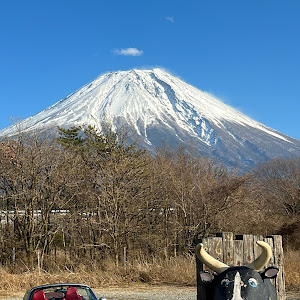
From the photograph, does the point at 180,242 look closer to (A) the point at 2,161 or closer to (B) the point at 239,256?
(A) the point at 2,161

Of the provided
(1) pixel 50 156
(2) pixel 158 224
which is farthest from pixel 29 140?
(2) pixel 158 224

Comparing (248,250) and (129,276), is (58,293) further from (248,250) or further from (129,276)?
(129,276)

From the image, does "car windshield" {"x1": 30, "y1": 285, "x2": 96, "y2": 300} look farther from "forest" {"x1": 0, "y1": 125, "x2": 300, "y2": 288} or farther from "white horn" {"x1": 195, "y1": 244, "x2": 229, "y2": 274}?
"forest" {"x1": 0, "y1": 125, "x2": 300, "y2": 288}

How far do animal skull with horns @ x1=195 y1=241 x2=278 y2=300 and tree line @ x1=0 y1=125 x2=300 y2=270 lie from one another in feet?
56.4

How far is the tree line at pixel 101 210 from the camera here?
2258cm

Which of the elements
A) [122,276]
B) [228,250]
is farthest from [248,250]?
[122,276]

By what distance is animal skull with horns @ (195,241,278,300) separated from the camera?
4.58 m

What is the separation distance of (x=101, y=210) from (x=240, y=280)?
1906 centimetres

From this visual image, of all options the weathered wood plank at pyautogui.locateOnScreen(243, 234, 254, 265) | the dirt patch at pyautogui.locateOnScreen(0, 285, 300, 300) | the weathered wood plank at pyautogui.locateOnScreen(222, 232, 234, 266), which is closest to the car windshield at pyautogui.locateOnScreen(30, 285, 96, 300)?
the weathered wood plank at pyautogui.locateOnScreen(222, 232, 234, 266)

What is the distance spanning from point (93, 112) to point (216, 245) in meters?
175

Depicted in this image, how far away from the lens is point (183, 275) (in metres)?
16.9

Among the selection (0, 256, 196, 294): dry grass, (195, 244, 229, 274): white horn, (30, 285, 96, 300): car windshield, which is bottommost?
(0, 256, 196, 294): dry grass

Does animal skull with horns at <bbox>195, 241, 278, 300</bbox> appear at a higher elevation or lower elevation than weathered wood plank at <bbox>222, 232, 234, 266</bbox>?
lower

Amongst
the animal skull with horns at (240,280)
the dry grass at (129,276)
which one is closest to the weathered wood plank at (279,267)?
the animal skull with horns at (240,280)
